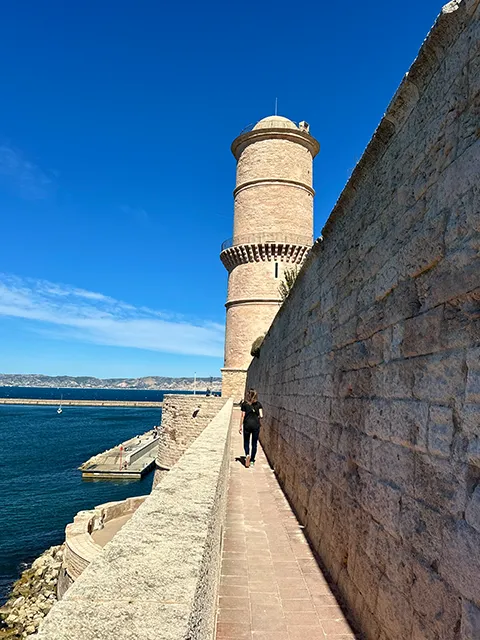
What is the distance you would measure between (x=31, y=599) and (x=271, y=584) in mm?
15626

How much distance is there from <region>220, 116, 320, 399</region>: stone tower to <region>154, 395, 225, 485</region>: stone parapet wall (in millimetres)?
4660

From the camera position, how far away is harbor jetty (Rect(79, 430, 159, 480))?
3319 cm

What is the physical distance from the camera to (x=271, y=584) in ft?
11.8

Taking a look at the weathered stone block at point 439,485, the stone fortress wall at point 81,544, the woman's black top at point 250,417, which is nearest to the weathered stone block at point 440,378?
the weathered stone block at point 439,485

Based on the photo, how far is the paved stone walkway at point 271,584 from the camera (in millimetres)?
2908

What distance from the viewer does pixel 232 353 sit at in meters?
24.8

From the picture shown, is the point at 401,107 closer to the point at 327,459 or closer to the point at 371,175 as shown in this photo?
the point at 371,175

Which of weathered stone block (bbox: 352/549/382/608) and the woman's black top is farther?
the woman's black top

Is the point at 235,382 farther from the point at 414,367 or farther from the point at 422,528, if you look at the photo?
the point at 422,528

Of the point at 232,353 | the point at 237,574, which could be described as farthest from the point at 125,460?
the point at 237,574

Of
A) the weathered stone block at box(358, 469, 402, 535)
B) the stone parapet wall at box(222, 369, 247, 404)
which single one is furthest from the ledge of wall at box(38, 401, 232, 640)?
the stone parapet wall at box(222, 369, 247, 404)

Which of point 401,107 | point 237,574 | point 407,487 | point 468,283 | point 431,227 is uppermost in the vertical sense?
point 401,107

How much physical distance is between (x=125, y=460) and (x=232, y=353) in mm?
16712

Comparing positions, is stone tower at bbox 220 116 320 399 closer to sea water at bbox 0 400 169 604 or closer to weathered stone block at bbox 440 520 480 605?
sea water at bbox 0 400 169 604
